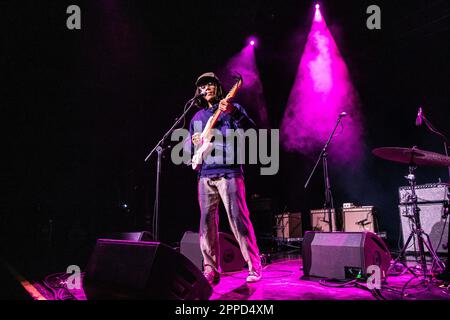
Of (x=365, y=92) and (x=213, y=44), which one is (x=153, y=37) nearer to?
(x=213, y=44)

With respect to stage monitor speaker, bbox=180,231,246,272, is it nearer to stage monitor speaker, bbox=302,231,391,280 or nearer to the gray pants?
the gray pants

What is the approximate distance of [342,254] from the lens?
11.1 ft

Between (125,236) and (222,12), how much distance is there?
614cm

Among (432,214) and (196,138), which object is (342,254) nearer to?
(196,138)

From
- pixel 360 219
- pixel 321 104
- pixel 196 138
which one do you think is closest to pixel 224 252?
pixel 196 138

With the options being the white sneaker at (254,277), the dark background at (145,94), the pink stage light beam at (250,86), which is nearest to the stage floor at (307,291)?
the white sneaker at (254,277)

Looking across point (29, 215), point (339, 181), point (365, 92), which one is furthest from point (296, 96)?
point (29, 215)

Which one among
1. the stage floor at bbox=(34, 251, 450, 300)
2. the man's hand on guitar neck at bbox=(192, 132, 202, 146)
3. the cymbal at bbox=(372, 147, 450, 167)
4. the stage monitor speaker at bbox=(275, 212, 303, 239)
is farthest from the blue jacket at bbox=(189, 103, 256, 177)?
the stage monitor speaker at bbox=(275, 212, 303, 239)

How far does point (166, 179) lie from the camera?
347 inches

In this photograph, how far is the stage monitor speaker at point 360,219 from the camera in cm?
757

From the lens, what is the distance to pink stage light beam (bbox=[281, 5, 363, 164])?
8438mm

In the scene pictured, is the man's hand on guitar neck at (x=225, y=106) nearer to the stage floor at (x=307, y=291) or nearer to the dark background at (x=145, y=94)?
the stage floor at (x=307, y=291)

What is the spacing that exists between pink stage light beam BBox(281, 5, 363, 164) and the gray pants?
5674mm

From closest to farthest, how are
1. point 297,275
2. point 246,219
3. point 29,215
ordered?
point 246,219 < point 297,275 < point 29,215
